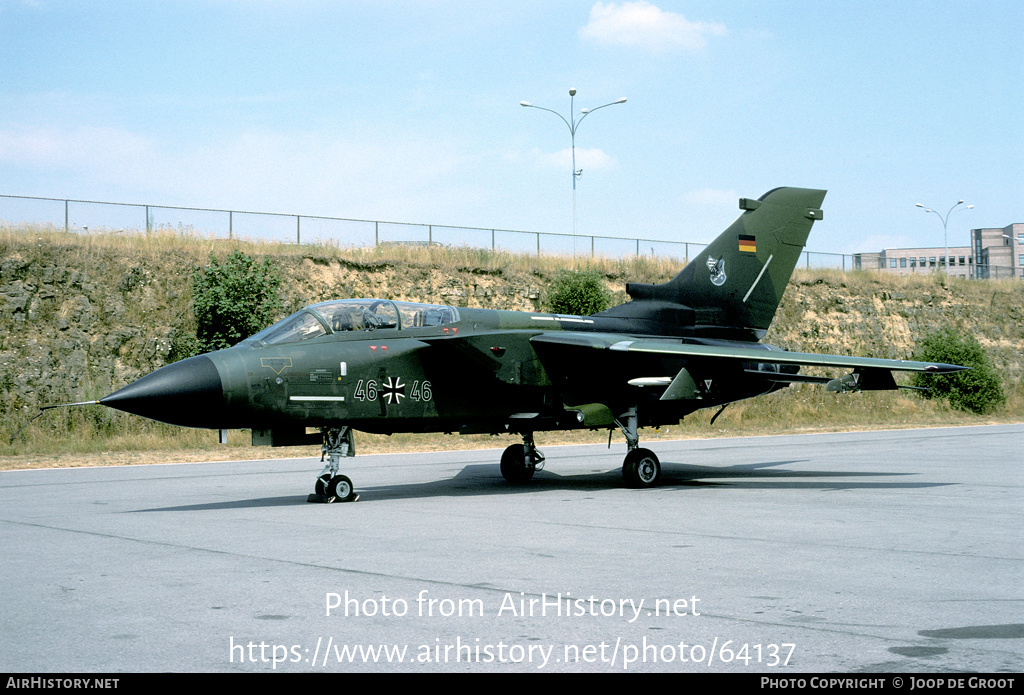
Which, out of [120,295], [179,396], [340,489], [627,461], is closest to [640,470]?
[627,461]

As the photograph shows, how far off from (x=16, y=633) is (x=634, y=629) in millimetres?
3557

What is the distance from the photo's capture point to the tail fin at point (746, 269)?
16688 millimetres

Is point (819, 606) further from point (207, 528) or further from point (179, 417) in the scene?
point (179, 417)

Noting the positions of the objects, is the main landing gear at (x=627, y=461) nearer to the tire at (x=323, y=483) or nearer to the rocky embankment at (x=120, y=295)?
the tire at (x=323, y=483)

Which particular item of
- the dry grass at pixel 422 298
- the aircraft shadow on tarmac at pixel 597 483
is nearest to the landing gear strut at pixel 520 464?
the aircraft shadow on tarmac at pixel 597 483

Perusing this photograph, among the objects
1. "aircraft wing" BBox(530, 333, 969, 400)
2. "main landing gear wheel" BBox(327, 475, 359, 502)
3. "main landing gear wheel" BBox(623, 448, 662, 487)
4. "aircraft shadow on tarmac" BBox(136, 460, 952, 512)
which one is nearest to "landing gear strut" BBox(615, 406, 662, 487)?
"main landing gear wheel" BBox(623, 448, 662, 487)

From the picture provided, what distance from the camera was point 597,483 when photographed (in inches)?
583

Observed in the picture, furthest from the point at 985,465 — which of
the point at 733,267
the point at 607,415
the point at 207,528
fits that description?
the point at 207,528

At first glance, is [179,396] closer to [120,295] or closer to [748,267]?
[748,267]

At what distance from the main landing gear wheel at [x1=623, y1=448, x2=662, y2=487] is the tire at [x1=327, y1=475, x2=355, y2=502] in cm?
442

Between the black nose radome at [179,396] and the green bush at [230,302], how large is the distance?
18.1m

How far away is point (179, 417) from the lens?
10406mm

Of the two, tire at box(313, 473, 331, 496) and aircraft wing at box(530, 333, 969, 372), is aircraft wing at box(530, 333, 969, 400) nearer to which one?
aircraft wing at box(530, 333, 969, 372)
